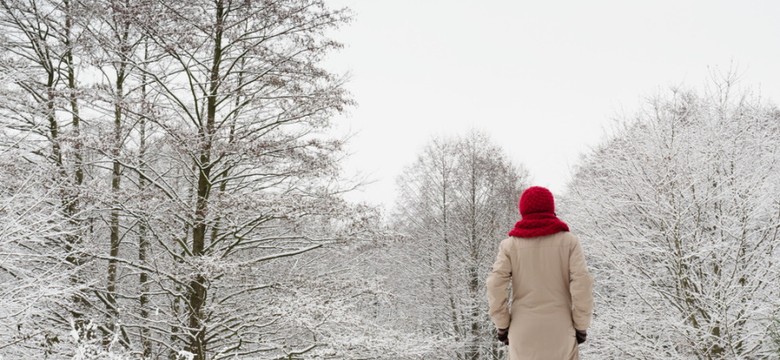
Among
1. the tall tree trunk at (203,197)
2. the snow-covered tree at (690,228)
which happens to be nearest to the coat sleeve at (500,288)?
the tall tree trunk at (203,197)

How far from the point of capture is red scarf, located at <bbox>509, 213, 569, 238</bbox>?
3.57 metres

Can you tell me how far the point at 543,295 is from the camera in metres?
3.55

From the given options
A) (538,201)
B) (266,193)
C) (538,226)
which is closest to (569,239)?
(538,226)

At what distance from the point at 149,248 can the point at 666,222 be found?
914 centimetres

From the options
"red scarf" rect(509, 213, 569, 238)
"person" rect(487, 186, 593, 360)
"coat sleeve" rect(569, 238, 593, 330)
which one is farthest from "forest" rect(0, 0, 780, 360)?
"coat sleeve" rect(569, 238, 593, 330)

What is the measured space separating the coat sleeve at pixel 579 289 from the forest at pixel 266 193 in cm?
435

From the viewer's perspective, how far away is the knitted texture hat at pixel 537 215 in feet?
11.8

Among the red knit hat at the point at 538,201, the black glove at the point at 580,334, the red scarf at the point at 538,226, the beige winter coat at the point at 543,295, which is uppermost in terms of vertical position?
the red knit hat at the point at 538,201

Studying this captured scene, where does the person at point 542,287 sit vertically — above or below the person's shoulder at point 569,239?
below

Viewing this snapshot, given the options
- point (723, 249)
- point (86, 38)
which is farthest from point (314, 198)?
point (723, 249)

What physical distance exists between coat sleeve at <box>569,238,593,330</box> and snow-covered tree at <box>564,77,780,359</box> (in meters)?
5.05

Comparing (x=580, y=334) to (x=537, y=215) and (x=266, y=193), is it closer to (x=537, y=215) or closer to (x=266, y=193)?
(x=537, y=215)

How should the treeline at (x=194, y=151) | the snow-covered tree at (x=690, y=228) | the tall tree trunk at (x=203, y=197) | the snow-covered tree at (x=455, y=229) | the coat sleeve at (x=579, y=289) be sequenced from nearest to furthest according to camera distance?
1. the coat sleeve at (x=579, y=289)
2. the treeline at (x=194, y=151)
3. the tall tree trunk at (x=203, y=197)
4. the snow-covered tree at (x=690, y=228)
5. the snow-covered tree at (x=455, y=229)

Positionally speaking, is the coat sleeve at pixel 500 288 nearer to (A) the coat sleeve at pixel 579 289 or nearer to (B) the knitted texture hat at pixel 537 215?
(B) the knitted texture hat at pixel 537 215
